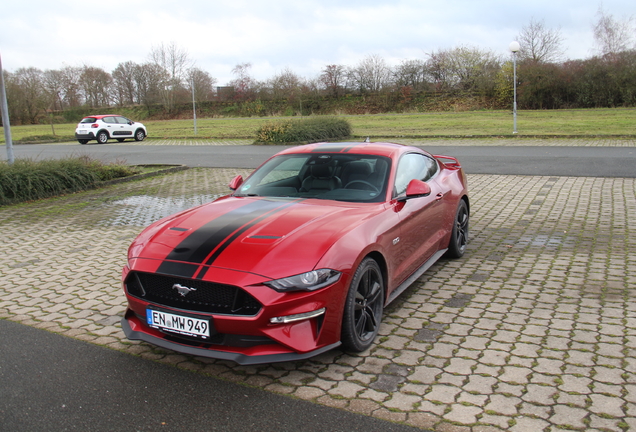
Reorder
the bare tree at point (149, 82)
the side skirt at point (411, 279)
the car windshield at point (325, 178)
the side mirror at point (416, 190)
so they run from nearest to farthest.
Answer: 1. the side skirt at point (411, 279)
2. the side mirror at point (416, 190)
3. the car windshield at point (325, 178)
4. the bare tree at point (149, 82)

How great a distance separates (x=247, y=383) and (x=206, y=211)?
5.32 ft

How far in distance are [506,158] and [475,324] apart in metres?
13.1

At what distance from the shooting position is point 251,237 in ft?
12.7

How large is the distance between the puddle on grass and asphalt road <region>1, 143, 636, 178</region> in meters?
4.18

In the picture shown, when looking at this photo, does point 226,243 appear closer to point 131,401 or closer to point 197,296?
point 197,296

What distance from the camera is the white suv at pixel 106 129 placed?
30.5m

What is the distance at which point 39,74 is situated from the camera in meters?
60.3

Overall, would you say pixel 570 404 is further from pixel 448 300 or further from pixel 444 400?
pixel 448 300

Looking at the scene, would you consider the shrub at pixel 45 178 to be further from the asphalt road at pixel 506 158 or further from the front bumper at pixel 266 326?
the front bumper at pixel 266 326

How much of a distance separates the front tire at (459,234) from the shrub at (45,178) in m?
9.47

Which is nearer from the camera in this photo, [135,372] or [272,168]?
[135,372]

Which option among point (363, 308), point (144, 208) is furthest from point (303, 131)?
point (363, 308)

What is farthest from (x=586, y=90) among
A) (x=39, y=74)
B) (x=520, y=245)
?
(x=39, y=74)

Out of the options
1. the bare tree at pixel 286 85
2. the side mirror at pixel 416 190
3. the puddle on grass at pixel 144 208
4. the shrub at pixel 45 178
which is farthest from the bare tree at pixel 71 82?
the side mirror at pixel 416 190
